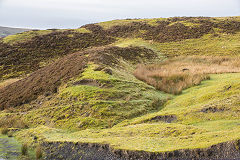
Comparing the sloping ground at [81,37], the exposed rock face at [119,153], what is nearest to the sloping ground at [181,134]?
the exposed rock face at [119,153]

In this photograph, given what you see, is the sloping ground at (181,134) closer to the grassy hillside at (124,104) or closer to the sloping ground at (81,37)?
the grassy hillside at (124,104)

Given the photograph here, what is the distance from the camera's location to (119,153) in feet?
24.6

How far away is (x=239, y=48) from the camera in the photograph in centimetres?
3759

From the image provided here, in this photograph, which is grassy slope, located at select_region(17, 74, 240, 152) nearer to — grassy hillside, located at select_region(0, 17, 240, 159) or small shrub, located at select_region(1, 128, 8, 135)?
grassy hillside, located at select_region(0, 17, 240, 159)

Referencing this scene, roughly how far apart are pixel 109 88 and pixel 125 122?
4.23 meters

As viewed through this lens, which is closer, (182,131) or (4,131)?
(182,131)

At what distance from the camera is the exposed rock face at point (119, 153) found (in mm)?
6121

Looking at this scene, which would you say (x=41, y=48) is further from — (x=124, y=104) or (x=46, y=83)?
(x=124, y=104)

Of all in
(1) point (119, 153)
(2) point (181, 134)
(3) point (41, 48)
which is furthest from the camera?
(3) point (41, 48)

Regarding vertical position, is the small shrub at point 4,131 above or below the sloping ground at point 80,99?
below

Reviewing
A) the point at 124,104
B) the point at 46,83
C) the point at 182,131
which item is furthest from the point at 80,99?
the point at 182,131

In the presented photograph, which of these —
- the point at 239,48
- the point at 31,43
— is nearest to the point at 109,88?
the point at 239,48

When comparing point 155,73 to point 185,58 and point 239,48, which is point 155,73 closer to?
point 185,58

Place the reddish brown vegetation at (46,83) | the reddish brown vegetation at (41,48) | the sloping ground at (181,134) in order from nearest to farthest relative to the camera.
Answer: the sloping ground at (181,134) → the reddish brown vegetation at (46,83) → the reddish brown vegetation at (41,48)
